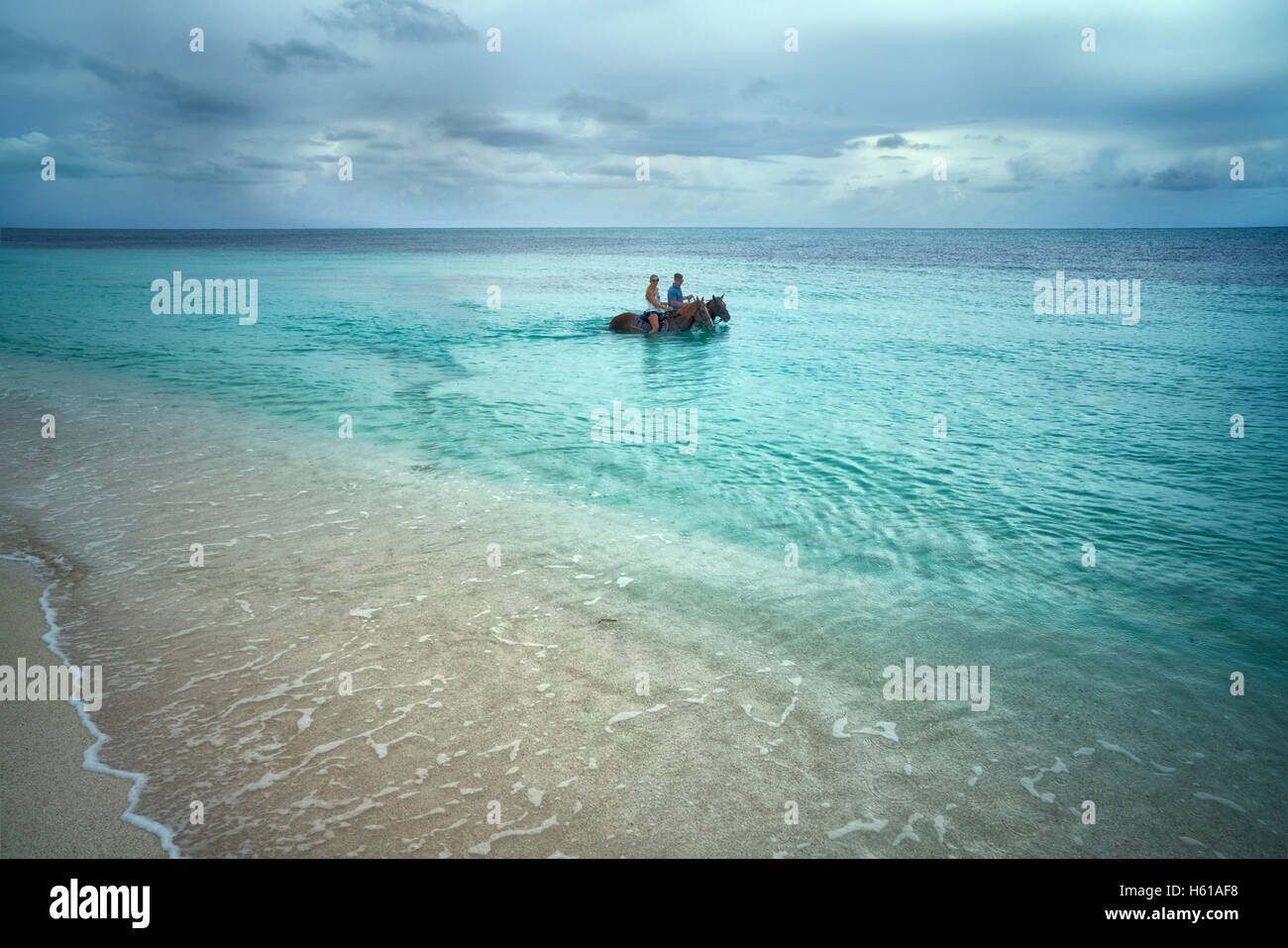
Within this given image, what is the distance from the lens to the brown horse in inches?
1073

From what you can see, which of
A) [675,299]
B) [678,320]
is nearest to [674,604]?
[678,320]

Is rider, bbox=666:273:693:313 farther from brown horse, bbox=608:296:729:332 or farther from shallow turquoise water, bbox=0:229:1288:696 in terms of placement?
shallow turquoise water, bbox=0:229:1288:696

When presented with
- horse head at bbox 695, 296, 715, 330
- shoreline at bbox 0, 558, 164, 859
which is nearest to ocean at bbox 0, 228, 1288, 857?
shoreline at bbox 0, 558, 164, 859

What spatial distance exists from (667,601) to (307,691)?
11.5ft

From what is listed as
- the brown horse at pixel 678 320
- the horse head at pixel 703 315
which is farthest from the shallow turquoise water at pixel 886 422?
the brown horse at pixel 678 320

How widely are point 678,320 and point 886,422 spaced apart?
517 inches

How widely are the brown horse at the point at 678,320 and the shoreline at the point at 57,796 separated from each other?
75.3 feet

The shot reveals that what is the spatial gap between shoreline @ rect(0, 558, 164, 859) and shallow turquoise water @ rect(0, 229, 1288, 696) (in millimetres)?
5697

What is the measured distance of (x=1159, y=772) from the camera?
5.32m

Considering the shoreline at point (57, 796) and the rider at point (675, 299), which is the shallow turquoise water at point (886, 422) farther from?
the shoreline at point (57, 796)

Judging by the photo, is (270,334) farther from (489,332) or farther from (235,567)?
(235,567)

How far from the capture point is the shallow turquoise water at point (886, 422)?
326 inches
